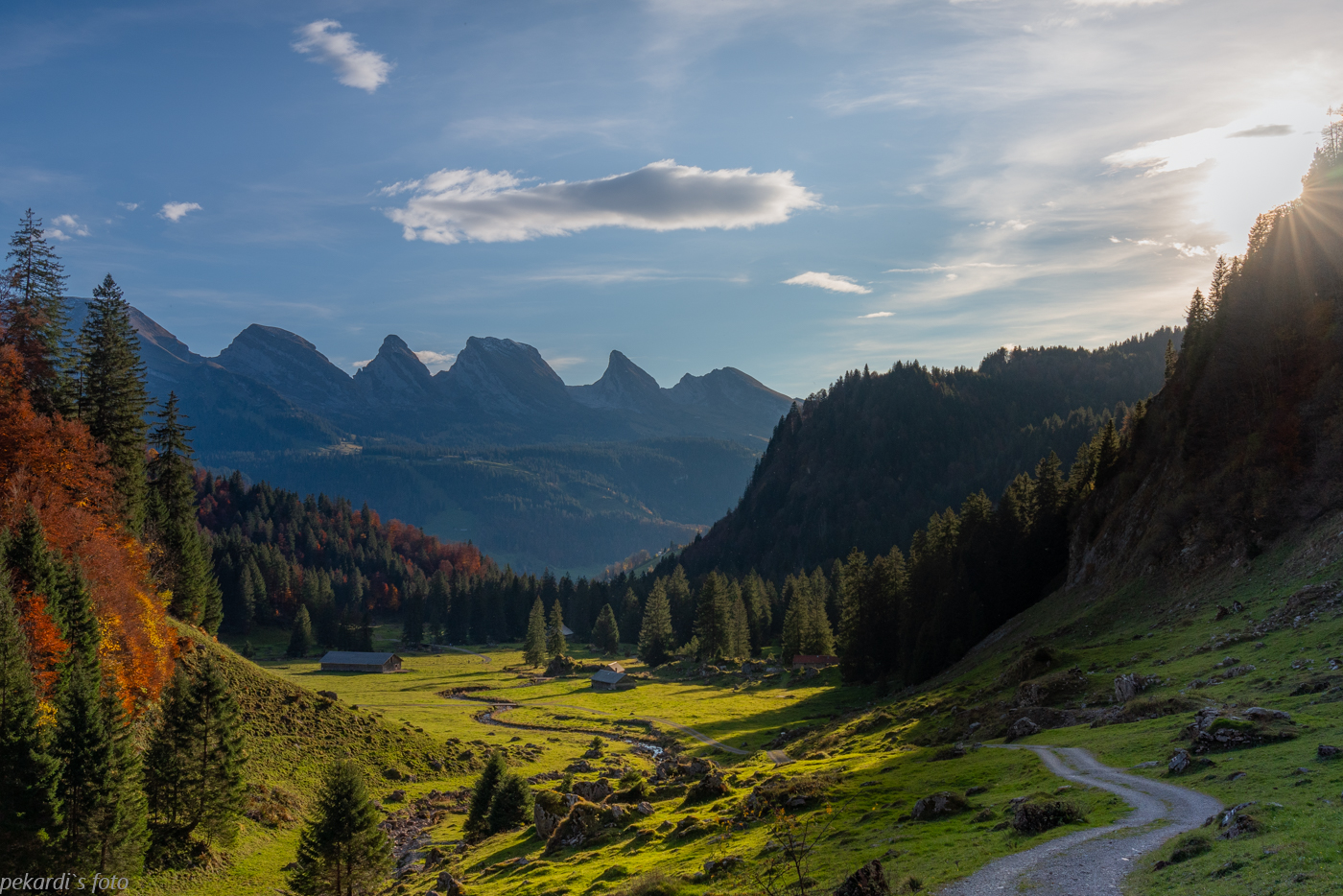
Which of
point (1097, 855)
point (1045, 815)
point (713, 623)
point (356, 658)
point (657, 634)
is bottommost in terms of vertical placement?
point (657, 634)

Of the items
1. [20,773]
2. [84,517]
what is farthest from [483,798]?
[84,517]

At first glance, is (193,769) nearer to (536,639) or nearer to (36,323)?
(36,323)

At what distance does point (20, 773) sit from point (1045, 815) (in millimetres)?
51096

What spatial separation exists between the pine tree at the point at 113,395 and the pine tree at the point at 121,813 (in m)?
33.2

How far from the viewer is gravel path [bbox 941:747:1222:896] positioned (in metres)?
20.3

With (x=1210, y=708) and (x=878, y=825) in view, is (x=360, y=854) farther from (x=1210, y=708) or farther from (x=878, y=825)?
(x=1210, y=708)

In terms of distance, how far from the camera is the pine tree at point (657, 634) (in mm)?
161750

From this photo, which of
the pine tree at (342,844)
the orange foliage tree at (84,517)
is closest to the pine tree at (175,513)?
the orange foliage tree at (84,517)

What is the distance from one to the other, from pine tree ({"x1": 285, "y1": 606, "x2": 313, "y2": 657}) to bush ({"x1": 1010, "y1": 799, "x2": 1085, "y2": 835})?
18017 cm

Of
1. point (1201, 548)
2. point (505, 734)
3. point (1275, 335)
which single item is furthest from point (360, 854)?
point (1275, 335)

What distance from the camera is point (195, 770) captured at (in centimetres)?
5009

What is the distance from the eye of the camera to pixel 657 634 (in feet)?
531

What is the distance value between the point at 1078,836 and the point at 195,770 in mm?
53198

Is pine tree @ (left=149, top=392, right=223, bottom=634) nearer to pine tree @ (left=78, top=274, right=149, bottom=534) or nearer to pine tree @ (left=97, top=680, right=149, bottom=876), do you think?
pine tree @ (left=78, top=274, right=149, bottom=534)
